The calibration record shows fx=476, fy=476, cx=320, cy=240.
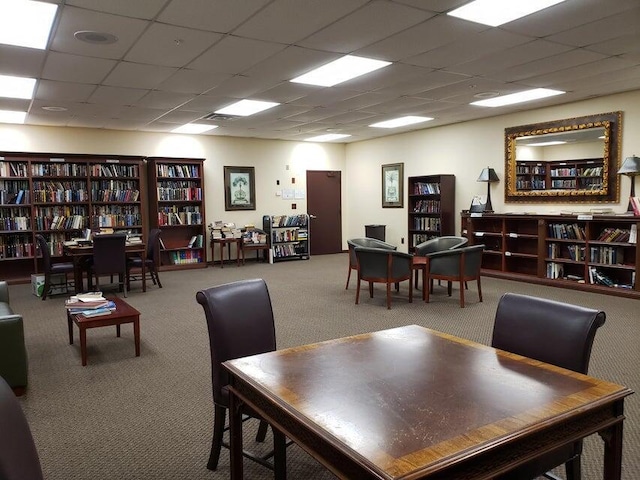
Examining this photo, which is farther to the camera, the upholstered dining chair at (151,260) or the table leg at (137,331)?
the upholstered dining chair at (151,260)

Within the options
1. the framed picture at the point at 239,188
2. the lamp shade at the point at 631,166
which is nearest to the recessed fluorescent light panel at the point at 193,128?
the framed picture at the point at 239,188

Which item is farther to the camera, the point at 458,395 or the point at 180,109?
the point at 180,109

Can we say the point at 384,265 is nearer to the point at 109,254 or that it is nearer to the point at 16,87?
the point at 109,254

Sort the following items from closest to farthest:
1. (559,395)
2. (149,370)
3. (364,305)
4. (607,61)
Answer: (559,395) → (149,370) → (607,61) → (364,305)

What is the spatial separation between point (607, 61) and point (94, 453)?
5718mm

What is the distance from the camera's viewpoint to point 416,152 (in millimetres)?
9711

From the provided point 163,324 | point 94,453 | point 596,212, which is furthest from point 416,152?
point 94,453

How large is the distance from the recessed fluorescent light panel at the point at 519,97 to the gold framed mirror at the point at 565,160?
738mm

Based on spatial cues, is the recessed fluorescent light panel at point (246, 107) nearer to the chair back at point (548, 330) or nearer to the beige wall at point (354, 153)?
the beige wall at point (354, 153)

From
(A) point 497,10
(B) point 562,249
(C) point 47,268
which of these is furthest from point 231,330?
(B) point 562,249

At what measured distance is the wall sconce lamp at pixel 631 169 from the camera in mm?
6129

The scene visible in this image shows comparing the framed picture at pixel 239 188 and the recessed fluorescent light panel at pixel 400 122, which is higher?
the recessed fluorescent light panel at pixel 400 122

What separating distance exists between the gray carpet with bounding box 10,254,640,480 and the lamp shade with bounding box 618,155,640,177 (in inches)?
65.1

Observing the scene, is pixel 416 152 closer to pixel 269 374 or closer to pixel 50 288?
pixel 50 288
